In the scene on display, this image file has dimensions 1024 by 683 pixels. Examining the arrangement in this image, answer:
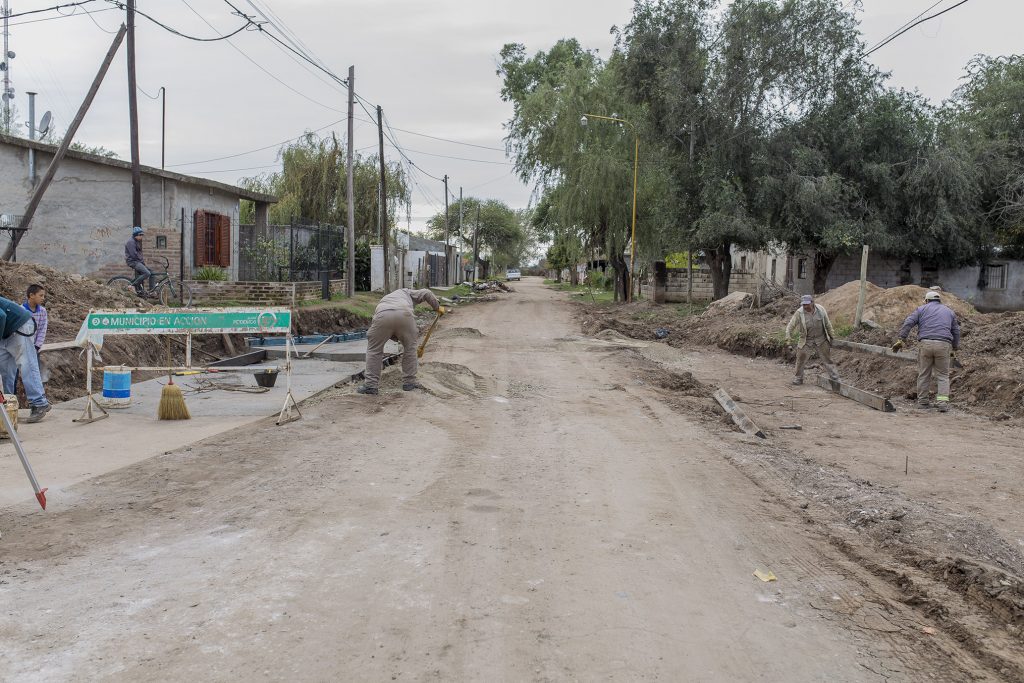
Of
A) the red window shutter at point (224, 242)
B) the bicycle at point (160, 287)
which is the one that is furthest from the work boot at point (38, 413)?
the red window shutter at point (224, 242)

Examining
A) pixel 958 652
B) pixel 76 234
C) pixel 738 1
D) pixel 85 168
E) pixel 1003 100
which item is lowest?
pixel 958 652

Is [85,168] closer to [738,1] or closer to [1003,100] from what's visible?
[738,1]

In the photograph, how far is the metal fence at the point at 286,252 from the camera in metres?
25.3

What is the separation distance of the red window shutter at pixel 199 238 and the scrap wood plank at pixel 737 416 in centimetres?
1610

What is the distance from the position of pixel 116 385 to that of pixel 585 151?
29.5 meters

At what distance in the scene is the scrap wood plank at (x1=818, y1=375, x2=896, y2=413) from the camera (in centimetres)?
1189

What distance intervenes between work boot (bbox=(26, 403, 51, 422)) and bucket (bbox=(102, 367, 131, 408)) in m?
0.72

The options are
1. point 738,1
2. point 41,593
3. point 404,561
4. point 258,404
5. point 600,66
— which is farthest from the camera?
point 600,66

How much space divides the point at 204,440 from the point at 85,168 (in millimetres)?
16185

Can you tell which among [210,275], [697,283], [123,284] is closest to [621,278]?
[697,283]

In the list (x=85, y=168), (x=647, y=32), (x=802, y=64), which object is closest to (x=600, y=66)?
(x=647, y=32)

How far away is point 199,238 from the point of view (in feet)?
76.9

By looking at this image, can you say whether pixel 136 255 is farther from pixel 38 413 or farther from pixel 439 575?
pixel 439 575

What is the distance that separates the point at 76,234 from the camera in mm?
21641
